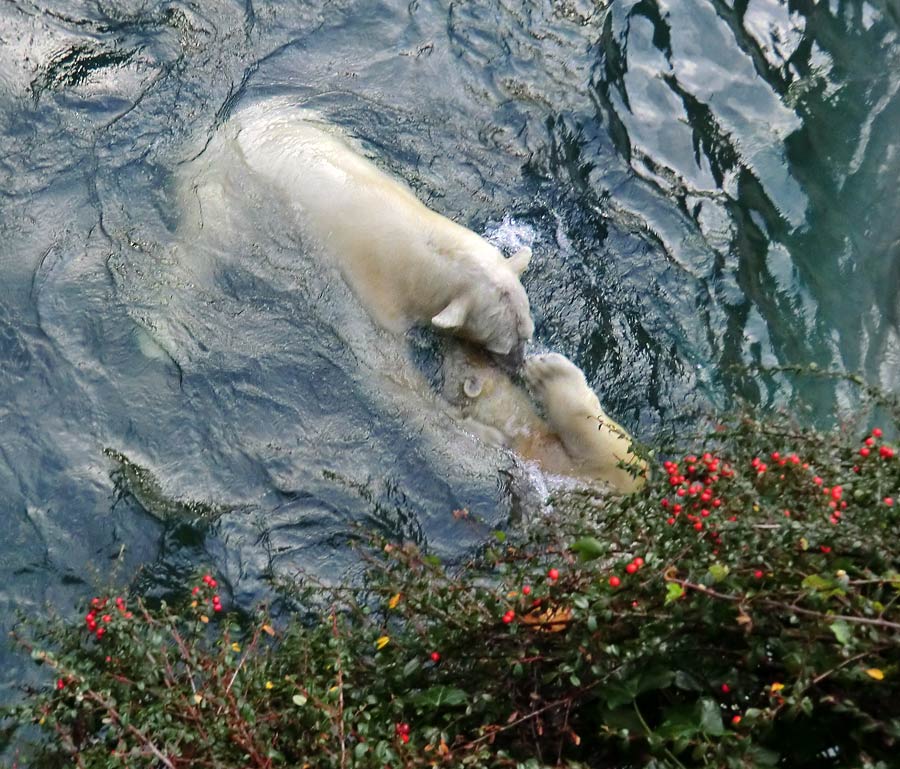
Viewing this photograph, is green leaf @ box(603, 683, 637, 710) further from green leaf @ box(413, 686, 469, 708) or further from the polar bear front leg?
the polar bear front leg

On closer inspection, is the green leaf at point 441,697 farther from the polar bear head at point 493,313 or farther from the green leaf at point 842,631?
the polar bear head at point 493,313

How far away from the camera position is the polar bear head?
6008 mm

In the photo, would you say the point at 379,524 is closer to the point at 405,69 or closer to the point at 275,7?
the point at 405,69

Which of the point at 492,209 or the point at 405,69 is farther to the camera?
the point at 405,69

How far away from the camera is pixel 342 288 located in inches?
257

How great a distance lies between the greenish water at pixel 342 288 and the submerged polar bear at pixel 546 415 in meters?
0.17

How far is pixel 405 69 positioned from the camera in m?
8.40

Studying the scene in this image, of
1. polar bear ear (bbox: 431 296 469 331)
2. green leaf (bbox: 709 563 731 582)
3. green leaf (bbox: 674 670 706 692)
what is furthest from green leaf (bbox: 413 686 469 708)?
polar bear ear (bbox: 431 296 469 331)

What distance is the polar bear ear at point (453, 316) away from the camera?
597 centimetres

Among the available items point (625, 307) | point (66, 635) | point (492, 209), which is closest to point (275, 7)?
point (492, 209)

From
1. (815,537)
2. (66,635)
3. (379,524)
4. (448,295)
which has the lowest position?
(379,524)

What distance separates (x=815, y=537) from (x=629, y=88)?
6.10 metres

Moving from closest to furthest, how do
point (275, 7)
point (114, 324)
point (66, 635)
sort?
1. point (66, 635)
2. point (114, 324)
3. point (275, 7)

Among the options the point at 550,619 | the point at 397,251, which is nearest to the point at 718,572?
the point at 550,619
